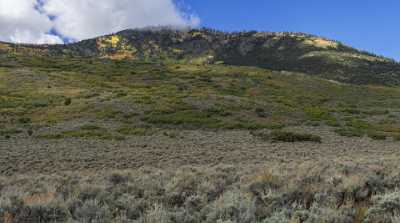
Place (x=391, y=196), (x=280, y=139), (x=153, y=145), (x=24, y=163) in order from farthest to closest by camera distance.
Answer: (x=280, y=139) < (x=153, y=145) < (x=24, y=163) < (x=391, y=196)

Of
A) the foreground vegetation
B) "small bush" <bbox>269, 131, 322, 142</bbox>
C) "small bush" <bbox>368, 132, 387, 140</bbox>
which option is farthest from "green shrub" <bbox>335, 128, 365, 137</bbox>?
the foreground vegetation

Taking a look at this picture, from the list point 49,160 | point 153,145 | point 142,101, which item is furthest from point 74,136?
point 142,101

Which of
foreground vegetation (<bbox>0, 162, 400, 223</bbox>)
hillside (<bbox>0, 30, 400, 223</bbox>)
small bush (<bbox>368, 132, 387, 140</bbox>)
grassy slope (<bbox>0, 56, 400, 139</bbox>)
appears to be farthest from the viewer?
grassy slope (<bbox>0, 56, 400, 139</bbox>)

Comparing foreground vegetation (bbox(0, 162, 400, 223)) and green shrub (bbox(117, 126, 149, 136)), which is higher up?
foreground vegetation (bbox(0, 162, 400, 223))

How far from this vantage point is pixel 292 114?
47.3 m

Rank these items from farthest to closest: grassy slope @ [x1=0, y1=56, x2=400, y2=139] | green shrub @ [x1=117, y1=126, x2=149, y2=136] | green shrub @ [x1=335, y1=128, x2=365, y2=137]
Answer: grassy slope @ [x1=0, y1=56, x2=400, y2=139]
green shrub @ [x1=335, y1=128, x2=365, y2=137]
green shrub @ [x1=117, y1=126, x2=149, y2=136]

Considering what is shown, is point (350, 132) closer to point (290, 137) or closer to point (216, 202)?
point (290, 137)

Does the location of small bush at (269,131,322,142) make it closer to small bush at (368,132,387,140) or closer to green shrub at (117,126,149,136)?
small bush at (368,132,387,140)

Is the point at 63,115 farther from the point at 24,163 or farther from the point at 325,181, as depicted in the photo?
the point at 325,181

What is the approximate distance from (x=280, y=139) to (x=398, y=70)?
617 ft

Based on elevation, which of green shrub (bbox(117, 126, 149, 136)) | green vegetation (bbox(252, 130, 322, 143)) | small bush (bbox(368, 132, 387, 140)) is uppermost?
small bush (bbox(368, 132, 387, 140))

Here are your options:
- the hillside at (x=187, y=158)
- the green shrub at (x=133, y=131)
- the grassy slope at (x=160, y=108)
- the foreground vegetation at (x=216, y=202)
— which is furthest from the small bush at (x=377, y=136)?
the foreground vegetation at (x=216, y=202)

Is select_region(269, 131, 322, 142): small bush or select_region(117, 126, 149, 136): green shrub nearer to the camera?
select_region(269, 131, 322, 142): small bush

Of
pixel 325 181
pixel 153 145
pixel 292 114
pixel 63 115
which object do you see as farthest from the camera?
pixel 292 114
